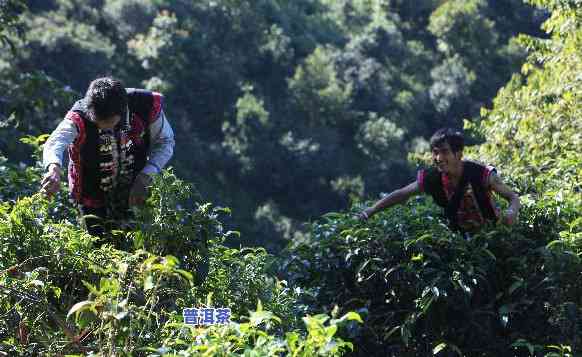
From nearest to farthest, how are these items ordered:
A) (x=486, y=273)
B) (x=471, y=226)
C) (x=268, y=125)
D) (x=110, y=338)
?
1. (x=110, y=338)
2. (x=486, y=273)
3. (x=471, y=226)
4. (x=268, y=125)

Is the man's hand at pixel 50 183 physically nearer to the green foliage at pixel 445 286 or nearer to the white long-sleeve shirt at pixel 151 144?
the white long-sleeve shirt at pixel 151 144

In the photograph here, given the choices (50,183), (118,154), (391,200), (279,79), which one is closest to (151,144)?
(118,154)

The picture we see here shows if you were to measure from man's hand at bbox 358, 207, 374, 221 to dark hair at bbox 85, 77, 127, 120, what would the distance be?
136 centimetres

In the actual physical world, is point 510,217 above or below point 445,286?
above

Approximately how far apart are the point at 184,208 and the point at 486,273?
1551 millimetres

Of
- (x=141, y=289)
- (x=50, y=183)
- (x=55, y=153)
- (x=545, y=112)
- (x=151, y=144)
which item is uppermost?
(x=545, y=112)

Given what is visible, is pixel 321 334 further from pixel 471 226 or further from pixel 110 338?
pixel 471 226

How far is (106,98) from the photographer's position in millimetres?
4371

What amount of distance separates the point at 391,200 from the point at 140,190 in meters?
1.46

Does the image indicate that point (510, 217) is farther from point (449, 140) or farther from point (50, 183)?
point (50, 183)

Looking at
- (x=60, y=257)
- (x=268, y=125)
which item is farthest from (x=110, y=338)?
(x=268, y=125)

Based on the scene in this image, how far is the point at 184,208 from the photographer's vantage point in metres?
4.03

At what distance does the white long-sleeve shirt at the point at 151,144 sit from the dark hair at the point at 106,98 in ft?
0.48

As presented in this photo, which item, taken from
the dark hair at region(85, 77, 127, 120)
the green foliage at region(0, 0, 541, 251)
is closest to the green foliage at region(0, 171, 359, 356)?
the dark hair at region(85, 77, 127, 120)
